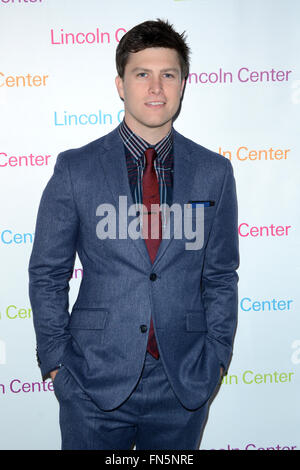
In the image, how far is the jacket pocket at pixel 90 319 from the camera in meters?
1.72

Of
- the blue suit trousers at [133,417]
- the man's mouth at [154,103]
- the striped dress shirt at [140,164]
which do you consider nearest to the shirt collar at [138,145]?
the striped dress shirt at [140,164]

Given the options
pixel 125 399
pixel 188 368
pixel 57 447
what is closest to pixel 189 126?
pixel 188 368

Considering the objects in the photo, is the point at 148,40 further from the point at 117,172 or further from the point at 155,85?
the point at 117,172

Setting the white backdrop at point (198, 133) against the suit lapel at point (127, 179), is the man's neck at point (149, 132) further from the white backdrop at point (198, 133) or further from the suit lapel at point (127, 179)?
the white backdrop at point (198, 133)

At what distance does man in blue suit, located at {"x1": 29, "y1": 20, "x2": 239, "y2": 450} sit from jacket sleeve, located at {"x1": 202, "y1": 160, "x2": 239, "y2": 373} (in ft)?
0.13

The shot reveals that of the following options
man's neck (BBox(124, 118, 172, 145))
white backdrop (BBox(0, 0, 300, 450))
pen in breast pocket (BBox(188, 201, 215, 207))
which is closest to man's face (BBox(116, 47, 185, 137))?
man's neck (BBox(124, 118, 172, 145))

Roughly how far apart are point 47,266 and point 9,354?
86 centimetres

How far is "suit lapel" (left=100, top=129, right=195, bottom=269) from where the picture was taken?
1.71 m

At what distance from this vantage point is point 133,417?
1753mm

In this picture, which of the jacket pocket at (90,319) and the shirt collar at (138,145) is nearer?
the jacket pocket at (90,319)

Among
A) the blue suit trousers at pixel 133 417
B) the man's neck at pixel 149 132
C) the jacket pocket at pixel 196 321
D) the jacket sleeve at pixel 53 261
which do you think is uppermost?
the man's neck at pixel 149 132

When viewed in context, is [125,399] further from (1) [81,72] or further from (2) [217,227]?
(1) [81,72]

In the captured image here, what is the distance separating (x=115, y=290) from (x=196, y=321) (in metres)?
0.37

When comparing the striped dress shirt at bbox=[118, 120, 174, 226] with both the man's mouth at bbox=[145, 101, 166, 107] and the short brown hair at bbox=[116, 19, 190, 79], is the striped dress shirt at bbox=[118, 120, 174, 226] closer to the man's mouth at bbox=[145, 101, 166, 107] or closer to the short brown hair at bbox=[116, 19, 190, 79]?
the man's mouth at bbox=[145, 101, 166, 107]
